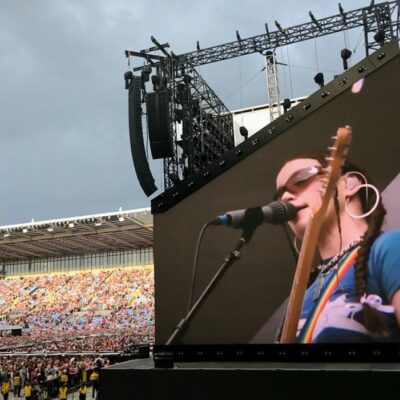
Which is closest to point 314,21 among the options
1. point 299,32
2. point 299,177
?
point 299,32

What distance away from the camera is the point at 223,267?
746 centimetres

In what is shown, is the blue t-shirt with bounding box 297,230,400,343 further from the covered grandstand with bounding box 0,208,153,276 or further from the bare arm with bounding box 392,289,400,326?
the covered grandstand with bounding box 0,208,153,276

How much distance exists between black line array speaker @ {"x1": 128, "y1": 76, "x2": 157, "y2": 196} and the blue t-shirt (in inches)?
259

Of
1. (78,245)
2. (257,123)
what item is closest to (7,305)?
(78,245)

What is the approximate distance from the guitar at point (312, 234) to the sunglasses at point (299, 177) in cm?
15

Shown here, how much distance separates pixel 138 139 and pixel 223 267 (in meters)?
6.17

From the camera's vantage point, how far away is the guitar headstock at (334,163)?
6.87m

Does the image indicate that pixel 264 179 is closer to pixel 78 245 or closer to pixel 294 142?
pixel 294 142

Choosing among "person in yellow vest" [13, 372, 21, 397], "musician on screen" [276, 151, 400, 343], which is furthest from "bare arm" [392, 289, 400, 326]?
"person in yellow vest" [13, 372, 21, 397]

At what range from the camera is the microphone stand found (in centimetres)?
734

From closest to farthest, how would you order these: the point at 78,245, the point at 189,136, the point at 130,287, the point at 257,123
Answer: the point at 189,136, the point at 257,123, the point at 130,287, the point at 78,245

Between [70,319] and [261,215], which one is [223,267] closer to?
[261,215]

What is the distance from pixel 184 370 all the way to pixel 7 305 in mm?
42922

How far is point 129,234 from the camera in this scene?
4294 centimetres
